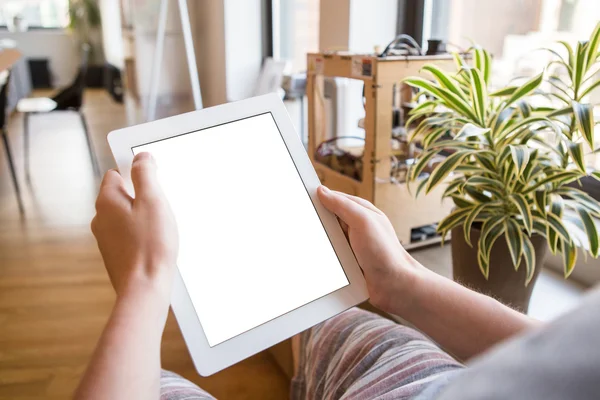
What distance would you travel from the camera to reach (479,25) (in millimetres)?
1802

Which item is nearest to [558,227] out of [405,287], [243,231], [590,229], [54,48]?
[590,229]

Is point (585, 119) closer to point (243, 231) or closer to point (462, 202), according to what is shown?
point (462, 202)

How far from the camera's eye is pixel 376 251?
65cm

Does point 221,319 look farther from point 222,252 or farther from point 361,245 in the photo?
point 361,245

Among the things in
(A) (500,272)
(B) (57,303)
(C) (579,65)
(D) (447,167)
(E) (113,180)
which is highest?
(C) (579,65)

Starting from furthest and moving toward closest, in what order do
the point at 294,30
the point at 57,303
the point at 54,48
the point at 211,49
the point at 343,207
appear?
1. the point at 54,48
2. the point at 211,49
3. the point at 294,30
4. the point at 57,303
5. the point at 343,207

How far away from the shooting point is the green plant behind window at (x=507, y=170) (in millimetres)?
977

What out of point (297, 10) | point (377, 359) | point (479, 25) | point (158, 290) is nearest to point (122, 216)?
point (158, 290)

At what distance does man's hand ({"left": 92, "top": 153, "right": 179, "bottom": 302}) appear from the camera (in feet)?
1.65

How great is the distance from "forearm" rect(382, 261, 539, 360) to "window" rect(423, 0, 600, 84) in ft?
3.00

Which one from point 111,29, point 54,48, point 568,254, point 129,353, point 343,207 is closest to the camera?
point 129,353

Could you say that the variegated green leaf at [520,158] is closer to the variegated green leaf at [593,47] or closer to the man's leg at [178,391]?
the variegated green leaf at [593,47]

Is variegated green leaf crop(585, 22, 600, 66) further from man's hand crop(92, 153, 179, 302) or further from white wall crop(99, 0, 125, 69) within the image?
white wall crop(99, 0, 125, 69)

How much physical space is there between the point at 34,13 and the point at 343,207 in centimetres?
977
